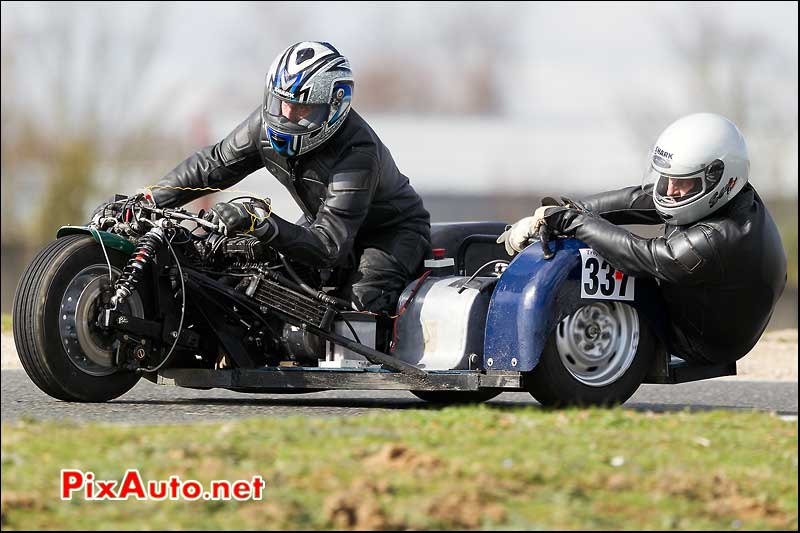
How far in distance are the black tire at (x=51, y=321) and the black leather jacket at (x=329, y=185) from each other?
1.14 metres

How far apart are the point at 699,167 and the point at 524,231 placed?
3.49ft

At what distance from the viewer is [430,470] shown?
524 cm

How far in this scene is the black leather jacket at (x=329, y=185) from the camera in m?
8.68

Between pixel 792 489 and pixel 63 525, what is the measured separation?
2.68m

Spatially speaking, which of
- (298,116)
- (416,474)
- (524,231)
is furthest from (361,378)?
(416,474)

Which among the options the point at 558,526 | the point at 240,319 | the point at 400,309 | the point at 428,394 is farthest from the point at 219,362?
the point at 558,526

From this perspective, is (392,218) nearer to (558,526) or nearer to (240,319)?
(240,319)

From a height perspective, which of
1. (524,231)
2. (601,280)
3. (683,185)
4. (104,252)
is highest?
(683,185)

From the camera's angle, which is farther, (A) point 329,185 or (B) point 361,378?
(A) point 329,185

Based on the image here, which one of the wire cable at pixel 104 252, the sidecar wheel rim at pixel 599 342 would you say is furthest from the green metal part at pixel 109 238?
the sidecar wheel rim at pixel 599 342

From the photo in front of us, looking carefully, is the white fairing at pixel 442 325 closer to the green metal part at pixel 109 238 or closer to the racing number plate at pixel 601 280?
A: the racing number plate at pixel 601 280

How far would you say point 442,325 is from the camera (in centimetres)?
866

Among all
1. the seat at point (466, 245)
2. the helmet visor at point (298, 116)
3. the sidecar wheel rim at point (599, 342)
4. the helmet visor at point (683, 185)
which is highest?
the helmet visor at point (298, 116)

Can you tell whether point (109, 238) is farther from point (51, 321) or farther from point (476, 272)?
point (476, 272)
